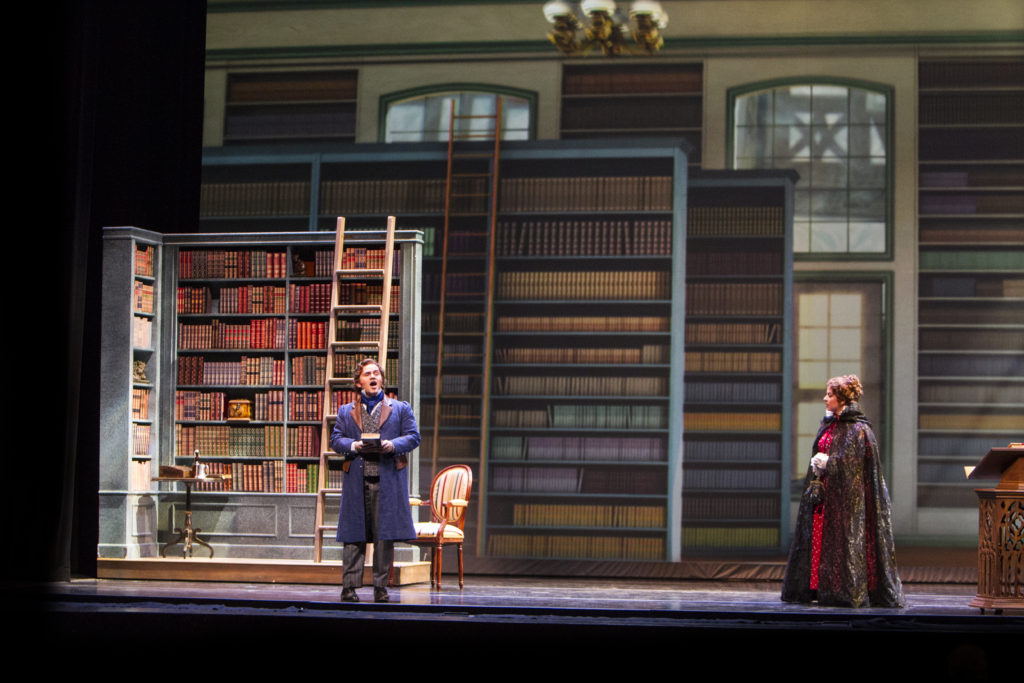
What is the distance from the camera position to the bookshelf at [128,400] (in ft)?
24.9

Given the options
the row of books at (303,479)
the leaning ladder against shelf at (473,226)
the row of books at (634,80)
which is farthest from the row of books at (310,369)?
the row of books at (634,80)

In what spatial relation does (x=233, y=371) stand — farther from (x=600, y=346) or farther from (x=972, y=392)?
(x=972, y=392)

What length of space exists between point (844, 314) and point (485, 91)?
3.02 metres

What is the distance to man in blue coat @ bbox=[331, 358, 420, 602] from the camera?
630cm

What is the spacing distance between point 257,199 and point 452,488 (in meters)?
3.14

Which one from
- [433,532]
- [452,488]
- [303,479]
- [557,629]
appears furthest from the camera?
[303,479]

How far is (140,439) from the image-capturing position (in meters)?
7.74

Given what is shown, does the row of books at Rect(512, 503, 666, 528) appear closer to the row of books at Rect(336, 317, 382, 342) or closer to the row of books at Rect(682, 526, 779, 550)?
the row of books at Rect(682, 526, 779, 550)

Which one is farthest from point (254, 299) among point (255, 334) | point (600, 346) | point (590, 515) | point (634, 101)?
point (634, 101)

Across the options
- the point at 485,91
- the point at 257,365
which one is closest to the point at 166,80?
the point at 257,365

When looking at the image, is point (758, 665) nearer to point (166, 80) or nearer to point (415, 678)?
point (415, 678)

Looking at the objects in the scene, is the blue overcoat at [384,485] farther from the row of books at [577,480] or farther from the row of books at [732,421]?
the row of books at [732,421]

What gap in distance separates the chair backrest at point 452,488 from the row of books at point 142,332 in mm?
1891

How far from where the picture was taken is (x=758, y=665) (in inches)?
197
